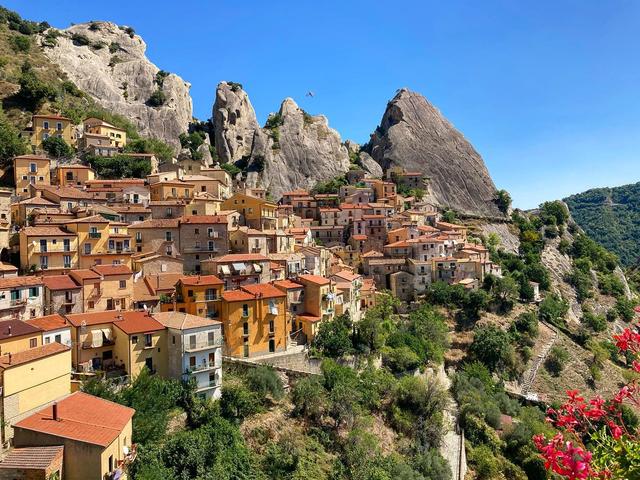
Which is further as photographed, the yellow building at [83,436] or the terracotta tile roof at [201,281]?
the terracotta tile roof at [201,281]

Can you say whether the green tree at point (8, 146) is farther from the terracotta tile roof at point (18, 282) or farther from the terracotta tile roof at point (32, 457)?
the terracotta tile roof at point (32, 457)

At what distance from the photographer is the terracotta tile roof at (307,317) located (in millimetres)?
34562

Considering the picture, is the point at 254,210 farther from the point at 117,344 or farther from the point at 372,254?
the point at 117,344

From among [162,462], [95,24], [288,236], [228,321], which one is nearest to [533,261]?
[288,236]

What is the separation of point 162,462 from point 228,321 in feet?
36.9

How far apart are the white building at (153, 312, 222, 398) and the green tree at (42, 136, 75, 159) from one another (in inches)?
1420

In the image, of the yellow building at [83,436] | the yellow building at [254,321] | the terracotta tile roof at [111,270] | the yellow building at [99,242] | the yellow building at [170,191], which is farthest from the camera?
the yellow building at [170,191]

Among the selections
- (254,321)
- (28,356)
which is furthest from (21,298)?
(254,321)

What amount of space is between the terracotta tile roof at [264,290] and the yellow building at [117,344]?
310 inches

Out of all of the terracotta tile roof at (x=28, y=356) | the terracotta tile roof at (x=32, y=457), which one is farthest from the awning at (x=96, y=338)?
the terracotta tile roof at (x=32, y=457)

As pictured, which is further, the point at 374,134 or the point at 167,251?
the point at 374,134

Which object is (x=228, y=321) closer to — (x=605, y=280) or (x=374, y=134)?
(x=605, y=280)

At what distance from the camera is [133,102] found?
82562 millimetres

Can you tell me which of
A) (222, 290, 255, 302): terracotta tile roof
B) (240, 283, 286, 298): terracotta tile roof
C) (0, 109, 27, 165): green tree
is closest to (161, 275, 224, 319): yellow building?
(222, 290, 255, 302): terracotta tile roof
